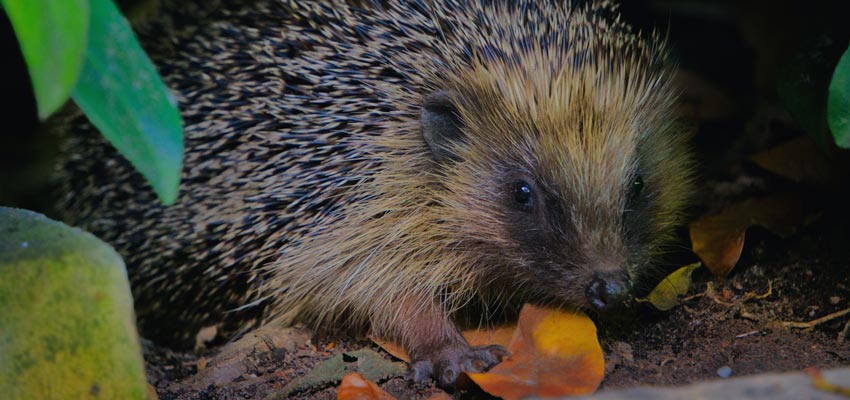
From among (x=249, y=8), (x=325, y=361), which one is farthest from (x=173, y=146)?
(x=249, y=8)

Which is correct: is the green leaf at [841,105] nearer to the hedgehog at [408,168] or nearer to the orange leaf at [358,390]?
the hedgehog at [408,168]

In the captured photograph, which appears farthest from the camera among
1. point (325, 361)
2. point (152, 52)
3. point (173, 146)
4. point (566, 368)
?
point (152, 52)

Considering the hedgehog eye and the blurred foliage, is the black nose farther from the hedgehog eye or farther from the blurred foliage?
the blurred foliage

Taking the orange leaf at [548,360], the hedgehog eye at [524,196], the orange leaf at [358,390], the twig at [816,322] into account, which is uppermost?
the hedgehog eye at [524,196]

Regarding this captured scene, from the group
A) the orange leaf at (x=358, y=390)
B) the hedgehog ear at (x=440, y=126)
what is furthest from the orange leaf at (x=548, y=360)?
the hedgehog ear at (x=440, y=126)

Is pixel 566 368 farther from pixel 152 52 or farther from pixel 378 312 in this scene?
pixel 152 52

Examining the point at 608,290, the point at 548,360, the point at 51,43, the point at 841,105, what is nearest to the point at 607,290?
the point at 608,290
